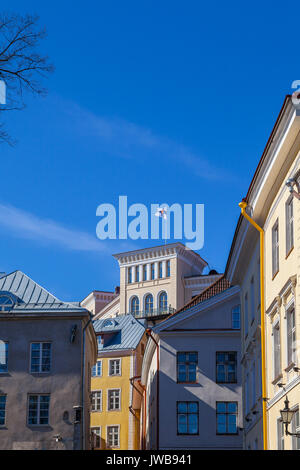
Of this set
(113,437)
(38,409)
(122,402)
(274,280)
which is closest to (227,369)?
(38,409)

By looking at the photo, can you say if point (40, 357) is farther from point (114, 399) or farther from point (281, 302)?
point (114, 399)

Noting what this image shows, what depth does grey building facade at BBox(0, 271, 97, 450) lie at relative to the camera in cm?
4062

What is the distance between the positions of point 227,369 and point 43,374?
1014 cm

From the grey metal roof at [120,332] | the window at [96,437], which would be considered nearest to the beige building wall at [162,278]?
the grey metal roof at [120,332]

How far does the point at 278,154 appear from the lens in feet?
66.5

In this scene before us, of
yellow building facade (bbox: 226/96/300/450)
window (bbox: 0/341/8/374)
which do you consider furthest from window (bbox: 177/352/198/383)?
yellow building facade (bbox: 226/96/300/450)

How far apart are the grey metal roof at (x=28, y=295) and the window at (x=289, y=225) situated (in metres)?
22.3

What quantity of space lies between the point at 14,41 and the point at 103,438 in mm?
53519

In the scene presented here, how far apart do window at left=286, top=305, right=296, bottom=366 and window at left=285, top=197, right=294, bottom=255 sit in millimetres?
1519

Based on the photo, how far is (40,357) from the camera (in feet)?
138

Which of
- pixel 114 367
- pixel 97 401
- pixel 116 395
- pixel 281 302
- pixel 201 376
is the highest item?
pixel 114 367

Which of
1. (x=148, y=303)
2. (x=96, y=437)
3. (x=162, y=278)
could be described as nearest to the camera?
(x=96, y=437)

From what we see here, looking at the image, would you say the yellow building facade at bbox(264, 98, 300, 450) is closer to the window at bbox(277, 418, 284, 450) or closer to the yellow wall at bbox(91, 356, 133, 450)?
the window at bbox(277, 418, 284, 450)

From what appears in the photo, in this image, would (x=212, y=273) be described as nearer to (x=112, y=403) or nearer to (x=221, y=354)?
(x=112, y=403)
